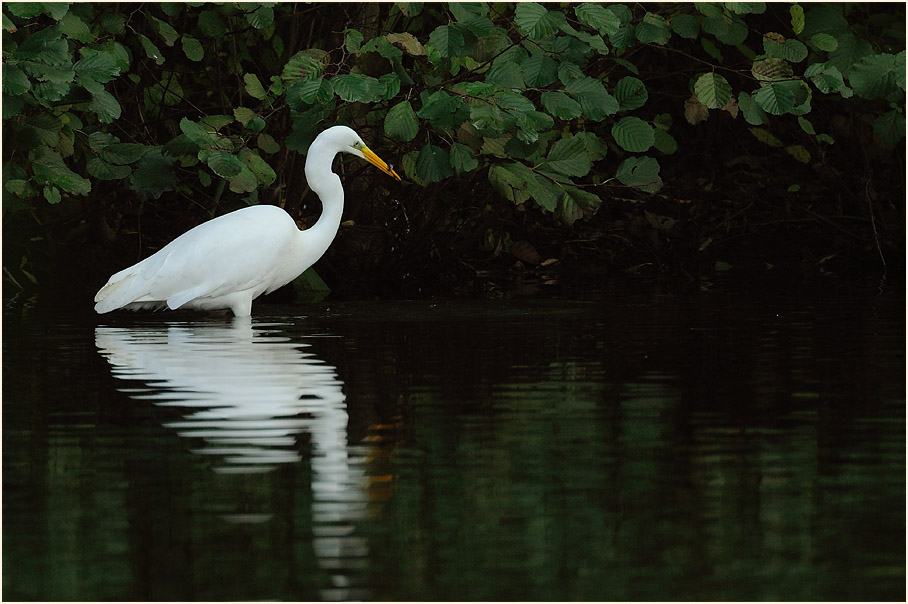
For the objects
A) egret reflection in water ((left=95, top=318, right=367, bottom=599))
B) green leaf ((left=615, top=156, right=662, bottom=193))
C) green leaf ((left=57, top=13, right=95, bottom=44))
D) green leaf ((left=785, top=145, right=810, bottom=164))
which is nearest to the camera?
egret reflection in water ((left=95, top=318, right=367, bottom=599))

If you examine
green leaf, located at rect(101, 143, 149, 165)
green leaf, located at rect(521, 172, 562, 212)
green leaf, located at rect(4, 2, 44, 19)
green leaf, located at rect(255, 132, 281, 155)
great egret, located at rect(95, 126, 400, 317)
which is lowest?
great egret, located at rect(95, 126, 400, 317)

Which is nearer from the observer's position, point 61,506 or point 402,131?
point 61,506

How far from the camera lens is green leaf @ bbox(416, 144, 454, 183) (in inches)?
391

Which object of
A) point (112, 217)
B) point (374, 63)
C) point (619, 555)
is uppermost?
point (374, 63)

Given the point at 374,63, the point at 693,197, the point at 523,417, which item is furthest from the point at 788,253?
the point at 523,417

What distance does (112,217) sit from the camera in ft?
43.8

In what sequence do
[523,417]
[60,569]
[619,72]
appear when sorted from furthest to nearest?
[619,72], [523,417], [60,569]

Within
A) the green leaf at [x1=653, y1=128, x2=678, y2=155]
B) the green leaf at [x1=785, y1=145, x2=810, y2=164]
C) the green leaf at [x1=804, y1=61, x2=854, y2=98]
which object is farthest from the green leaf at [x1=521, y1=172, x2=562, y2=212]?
the green leaf at [x1=785, y1=145, x2=810, y2=164]

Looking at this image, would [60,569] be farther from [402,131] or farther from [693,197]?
[693,197]

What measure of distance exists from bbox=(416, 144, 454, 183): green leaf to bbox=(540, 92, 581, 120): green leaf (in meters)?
0.75

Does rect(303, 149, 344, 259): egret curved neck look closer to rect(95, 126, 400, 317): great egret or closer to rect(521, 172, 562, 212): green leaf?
rect(95, 126, 400, 317): great egret

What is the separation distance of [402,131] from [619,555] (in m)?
5.77

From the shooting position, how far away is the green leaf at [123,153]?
1047cm

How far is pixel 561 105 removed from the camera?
9.67 m
